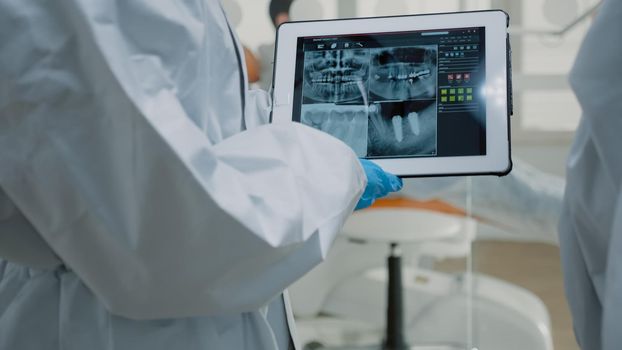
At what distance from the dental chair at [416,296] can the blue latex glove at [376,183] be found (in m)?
1.20

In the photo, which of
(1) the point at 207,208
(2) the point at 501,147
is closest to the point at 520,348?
(2) the point at 501,147

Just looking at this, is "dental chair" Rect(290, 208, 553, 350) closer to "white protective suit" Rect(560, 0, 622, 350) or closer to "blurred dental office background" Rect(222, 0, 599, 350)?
"blurred dental office background" Rect(222, 0, 599, 350)

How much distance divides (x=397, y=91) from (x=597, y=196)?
13.6 inches

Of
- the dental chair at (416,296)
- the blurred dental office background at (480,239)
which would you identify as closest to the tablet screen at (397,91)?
the blurred dental office background at (480,239)

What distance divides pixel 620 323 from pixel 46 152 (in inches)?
21.5

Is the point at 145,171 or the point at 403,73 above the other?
the point at 145,171

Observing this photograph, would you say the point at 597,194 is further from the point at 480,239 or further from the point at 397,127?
the point at 480,239

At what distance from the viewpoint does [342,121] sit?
3.39 ft

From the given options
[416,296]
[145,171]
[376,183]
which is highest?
[145,171]

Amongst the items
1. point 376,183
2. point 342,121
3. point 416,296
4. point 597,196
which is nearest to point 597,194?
point 597,196

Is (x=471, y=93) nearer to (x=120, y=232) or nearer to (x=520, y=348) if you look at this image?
(x=120, y=232)

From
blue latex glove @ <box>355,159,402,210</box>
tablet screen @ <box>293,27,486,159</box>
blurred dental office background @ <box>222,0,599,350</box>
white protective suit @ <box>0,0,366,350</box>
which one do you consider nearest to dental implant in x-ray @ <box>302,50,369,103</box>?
tablet screen @ <box>293,27,486,159</box>

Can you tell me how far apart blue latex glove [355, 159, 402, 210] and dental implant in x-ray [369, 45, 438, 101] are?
0.42ft

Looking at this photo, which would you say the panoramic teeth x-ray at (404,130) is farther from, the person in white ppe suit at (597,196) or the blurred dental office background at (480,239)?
the blurred dental office background at (480,239)
